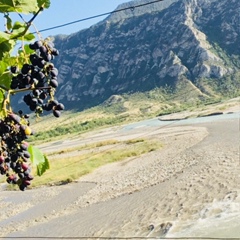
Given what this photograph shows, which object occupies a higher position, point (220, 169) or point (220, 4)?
point (220, 4)

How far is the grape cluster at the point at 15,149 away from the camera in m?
1.86

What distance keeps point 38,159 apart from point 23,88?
369mm

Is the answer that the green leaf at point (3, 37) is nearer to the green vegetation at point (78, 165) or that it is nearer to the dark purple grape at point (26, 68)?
the dark purple grape at point (26, 68)

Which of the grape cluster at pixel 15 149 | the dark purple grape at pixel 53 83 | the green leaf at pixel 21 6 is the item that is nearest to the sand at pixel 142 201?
the grape cluster at pixel 15 149

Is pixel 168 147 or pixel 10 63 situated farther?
pixel 168 147

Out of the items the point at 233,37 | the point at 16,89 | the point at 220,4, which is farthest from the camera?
the point at 220,4

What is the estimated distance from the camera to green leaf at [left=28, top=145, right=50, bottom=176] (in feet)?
6.51

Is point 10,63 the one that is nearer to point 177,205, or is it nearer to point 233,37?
point 177,205

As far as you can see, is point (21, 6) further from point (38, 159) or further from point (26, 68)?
point (38, 159)

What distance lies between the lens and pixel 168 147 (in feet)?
133

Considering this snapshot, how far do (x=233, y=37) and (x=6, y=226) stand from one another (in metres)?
168

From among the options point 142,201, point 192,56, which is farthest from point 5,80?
point 192,56

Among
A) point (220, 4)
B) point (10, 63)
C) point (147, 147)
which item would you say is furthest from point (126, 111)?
point (10, 63)

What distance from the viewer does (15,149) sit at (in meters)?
2.08
